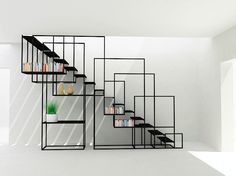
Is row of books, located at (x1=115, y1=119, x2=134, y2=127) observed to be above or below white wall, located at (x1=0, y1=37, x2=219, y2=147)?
below

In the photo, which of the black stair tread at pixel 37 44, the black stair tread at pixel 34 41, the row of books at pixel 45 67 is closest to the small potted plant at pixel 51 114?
the row of books at pixel 45 67

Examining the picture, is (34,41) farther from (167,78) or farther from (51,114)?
(167,78)

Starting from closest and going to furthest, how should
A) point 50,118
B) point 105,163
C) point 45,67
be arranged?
point 105,163 < point 45,67 < point 50,118

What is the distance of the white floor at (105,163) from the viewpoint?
17.5 feet

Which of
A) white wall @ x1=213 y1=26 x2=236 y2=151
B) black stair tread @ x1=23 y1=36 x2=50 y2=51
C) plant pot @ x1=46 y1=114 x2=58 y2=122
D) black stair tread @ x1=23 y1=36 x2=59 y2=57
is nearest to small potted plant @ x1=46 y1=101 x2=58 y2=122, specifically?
plant pot @ x1=46 y1=114 x2=58 y2=122
